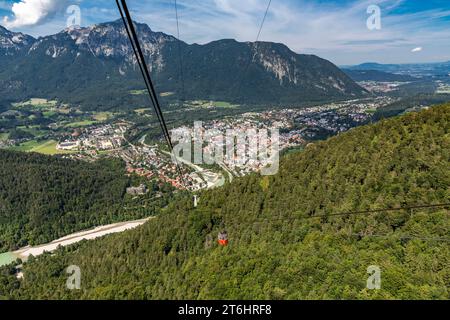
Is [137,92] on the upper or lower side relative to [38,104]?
Result: upper

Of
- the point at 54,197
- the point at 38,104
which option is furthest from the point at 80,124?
the point at 54,197

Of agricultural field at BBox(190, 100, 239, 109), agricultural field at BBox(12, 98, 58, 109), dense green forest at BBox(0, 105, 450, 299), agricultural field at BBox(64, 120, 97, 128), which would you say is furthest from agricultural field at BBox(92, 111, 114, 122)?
dense green forest at BBox(0, 105, 450, 299)

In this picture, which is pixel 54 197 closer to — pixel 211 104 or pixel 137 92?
pixel 211 104

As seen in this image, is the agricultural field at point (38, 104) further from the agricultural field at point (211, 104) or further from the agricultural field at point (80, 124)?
the agricultural field at point (211, 104)

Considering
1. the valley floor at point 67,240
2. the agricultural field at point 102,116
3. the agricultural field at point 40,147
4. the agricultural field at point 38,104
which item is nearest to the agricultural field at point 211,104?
the agricultural field at point 102,116

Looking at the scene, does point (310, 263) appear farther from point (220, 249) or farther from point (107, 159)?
point (107, 159)

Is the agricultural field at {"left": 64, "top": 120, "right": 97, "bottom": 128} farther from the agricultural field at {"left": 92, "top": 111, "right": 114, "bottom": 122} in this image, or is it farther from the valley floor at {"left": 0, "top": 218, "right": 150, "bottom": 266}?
the valley floor at {"left": 0, "top": 218, "right": 150, "bottom": 266}

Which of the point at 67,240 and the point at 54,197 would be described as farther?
the point at 54,197

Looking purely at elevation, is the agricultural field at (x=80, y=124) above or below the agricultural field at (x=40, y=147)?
above
